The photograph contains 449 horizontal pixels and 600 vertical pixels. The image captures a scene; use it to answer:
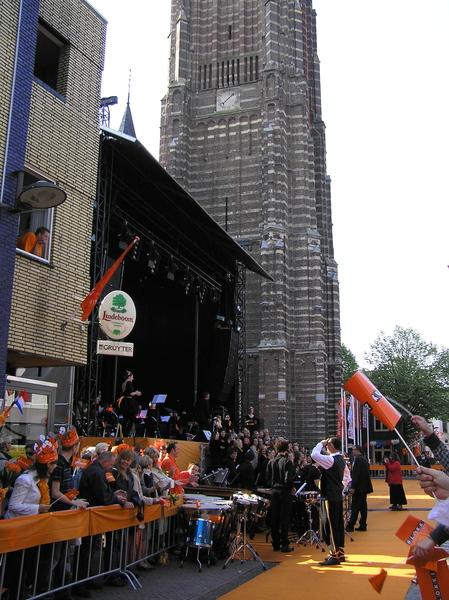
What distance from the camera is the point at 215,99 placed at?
3800 cm

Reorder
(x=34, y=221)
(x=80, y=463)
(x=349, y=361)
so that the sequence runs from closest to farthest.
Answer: (x=80, y=463) → (x=34, y=221) → (x=349, y=361)

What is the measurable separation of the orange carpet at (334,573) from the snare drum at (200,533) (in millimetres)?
537

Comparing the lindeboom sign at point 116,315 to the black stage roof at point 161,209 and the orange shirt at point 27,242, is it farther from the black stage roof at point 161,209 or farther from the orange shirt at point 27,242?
the black stage roof at point 161,209

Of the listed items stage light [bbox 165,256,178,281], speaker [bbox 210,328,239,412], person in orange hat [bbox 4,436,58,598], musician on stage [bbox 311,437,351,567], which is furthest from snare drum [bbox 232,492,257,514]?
speaker [bbox 210,328,239,412]

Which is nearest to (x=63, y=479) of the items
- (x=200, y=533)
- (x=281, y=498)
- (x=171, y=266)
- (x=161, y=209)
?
(x=200, y=533)

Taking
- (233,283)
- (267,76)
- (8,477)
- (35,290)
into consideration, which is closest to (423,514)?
(35,290)

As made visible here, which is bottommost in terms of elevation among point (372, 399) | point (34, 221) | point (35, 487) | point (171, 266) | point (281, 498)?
point (281, 498)

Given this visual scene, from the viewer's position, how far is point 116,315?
12945 millimetres

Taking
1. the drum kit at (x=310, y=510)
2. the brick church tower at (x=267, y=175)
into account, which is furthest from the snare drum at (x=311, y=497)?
the brick church tower at (x=267, y=175)

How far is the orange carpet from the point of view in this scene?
260 inches

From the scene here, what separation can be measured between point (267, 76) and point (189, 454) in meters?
28.0

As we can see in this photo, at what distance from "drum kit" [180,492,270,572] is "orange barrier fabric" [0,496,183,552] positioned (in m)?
1.09

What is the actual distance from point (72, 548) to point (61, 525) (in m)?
0.80

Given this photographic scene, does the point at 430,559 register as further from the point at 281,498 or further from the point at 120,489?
the point at 281,498
